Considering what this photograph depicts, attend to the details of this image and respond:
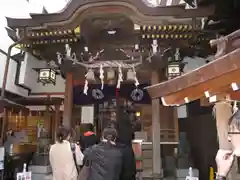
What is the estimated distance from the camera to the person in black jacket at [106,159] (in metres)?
3.47

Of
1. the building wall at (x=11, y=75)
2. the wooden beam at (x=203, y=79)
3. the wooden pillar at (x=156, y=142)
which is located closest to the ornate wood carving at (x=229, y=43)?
the wooden beam at (x=203, y=79)

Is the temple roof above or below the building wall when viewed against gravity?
above

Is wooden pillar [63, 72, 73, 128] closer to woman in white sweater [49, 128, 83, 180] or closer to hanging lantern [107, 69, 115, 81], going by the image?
hanging lantern [107, 69, 115, 81]

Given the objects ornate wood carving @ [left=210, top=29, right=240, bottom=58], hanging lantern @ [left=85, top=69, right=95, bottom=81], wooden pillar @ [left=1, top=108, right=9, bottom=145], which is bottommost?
wooden pillar @ [left=1, top=108, right=9, bottom=145]

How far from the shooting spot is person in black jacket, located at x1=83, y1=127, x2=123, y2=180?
11.4ft

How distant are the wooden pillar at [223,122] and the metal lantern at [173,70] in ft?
15.5

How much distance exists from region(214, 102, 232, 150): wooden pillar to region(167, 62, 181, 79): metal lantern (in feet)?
15.5

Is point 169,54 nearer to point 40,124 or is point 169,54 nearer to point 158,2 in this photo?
point 158,2

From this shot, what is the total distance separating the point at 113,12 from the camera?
6695mm

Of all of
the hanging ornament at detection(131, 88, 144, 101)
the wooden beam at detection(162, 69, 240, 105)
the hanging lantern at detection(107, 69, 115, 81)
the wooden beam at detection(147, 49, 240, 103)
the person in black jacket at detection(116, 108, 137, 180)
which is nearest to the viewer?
the wooden beam at detection(147, 49, 240, 103)

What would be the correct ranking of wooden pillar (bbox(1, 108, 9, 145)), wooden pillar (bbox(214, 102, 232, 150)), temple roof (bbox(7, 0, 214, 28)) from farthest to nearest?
wooden pillar (bbox(1, 108, 9, 145))
temple roof (bbox(7, 0, 214, 28))
wooden pillar (bbox(214, 102, 232, 150))

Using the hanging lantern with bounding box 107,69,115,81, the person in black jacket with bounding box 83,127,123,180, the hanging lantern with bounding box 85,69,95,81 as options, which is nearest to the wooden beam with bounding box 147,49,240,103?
the person in black jacket with bounding box 83,127,123,180

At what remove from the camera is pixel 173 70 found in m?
7.80

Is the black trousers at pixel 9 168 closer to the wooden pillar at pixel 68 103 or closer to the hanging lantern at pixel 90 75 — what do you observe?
the wooden pillar at pixel 68 103
